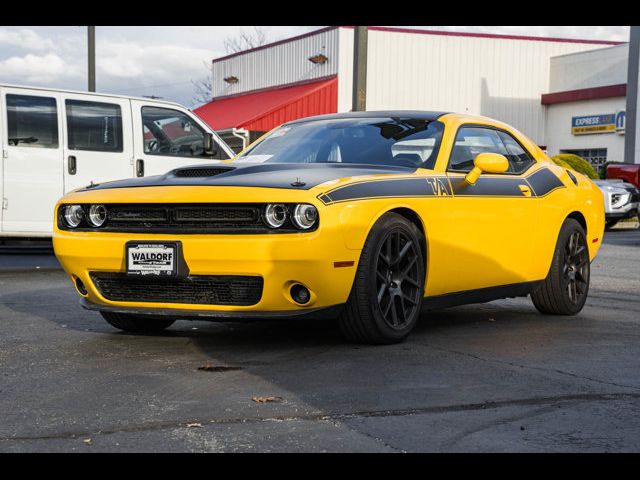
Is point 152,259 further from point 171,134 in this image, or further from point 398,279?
point 171,134

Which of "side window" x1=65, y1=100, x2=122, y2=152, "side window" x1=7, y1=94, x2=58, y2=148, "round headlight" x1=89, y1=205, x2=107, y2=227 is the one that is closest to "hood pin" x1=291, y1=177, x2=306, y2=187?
"round headlight" x1=89, y1=205, x2=107, y2=227

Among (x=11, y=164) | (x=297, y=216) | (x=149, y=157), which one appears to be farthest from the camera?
(x=149, y=157)

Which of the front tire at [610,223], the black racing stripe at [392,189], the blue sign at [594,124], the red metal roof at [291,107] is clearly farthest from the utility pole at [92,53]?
the black racing stripe at [392,189]

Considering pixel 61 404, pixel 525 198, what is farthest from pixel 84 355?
pixel 525 198

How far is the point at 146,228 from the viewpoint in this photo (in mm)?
6148

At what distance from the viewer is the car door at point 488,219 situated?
22.6ft

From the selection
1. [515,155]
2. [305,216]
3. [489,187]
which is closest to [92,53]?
[515,155]

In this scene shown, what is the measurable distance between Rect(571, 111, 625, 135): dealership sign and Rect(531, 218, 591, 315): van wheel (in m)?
28.5

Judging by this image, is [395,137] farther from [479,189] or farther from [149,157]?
[149,157]

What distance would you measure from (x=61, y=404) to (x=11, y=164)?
8.29m

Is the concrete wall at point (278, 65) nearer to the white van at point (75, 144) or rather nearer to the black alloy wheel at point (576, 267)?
the white van at point (75, 144)

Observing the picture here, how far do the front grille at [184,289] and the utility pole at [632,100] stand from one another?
29.3 meters
